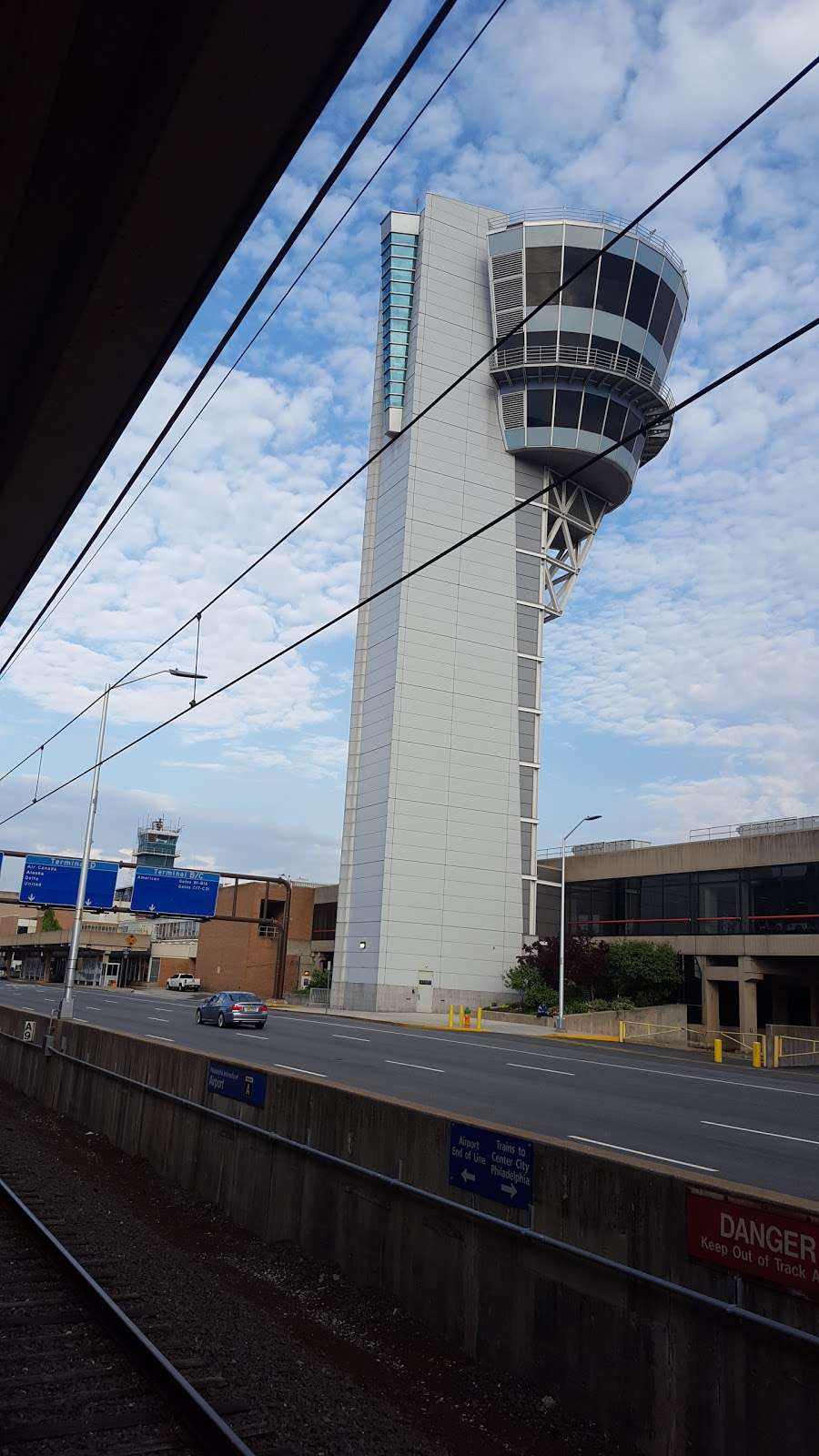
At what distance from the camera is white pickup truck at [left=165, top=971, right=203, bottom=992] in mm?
85312

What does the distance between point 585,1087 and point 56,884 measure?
33.9 meters

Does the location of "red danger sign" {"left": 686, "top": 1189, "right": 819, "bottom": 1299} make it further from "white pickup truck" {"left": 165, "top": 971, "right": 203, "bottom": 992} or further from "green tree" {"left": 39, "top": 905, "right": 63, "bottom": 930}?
"green tree" {"left": 39, "top": 905, "right": 63, "bottom": 930}

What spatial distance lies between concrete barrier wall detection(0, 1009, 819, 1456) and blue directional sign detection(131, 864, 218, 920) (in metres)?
41.2

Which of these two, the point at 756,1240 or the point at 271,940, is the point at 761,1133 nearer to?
the point at 756,1240

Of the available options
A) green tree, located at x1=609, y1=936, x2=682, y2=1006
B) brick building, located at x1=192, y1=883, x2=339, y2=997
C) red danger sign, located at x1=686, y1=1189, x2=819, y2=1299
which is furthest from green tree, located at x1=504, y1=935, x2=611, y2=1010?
red danger sign, located at x1=686, y1=1189, x2=819, y2=1299

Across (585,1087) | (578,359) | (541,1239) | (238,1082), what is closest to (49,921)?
(578,359)

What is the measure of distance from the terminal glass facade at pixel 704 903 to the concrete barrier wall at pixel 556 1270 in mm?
41178

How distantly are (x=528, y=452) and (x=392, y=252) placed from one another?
16.4 metres

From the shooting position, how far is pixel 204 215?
6.45 meters

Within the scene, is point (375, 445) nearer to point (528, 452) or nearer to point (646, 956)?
point (528, 452)

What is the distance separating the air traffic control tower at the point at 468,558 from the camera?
6188 cm

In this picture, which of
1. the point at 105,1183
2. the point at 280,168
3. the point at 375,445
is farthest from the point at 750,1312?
the point at 375,445

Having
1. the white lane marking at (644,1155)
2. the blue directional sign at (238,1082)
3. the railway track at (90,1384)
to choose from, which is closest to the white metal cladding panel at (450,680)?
the white lane marking at (644,1155)

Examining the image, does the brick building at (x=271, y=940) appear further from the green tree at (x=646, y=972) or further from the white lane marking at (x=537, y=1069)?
the white lane marking at (x=537, y=1069)
